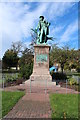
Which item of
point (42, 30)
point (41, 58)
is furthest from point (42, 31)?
point (41, 58)

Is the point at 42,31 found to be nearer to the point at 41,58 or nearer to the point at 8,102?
the point at 41,58

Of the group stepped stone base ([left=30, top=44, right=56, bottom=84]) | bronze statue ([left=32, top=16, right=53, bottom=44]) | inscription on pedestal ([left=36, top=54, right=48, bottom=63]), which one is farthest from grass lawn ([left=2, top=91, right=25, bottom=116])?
bronze statue ([left=32, top=16, right=53, bottom=44])

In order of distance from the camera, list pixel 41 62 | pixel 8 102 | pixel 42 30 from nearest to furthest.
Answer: pixel 8 102 < pixel 41 62 < pixel 42 30

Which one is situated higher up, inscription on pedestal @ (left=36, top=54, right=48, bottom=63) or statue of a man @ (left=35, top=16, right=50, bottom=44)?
statue of a man @ (left=35, top=16, right=50, bottom=44)

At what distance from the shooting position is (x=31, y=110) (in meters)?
6.28

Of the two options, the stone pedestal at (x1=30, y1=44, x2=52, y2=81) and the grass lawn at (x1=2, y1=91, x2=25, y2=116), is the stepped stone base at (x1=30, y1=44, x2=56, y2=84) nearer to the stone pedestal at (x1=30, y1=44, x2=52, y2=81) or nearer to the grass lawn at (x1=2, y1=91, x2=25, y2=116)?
the stone pedestal at (x1=30, y1=44, x2=52, y2=81)

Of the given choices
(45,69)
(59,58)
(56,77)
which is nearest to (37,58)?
(45,69)

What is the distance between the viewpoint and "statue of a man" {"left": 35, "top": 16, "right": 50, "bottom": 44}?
17.7 meters

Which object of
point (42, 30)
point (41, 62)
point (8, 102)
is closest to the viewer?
point (8, 102)

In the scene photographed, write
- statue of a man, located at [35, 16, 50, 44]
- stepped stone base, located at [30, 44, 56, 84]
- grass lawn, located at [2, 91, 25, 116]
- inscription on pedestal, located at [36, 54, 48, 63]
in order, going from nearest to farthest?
grass lawn, located at [2, 91, 25, 116], stepped stone base, located at [30, 44, 56, 84], inscription on pedestal, located at [36, 54, 48, 63], statue of a man, located at [35, 16, 50, 44]

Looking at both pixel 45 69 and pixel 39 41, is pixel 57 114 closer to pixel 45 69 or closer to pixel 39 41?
pixel 45 69

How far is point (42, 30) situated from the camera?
1781cm

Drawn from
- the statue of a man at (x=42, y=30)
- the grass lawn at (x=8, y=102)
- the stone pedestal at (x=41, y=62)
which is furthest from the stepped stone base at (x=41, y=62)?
the grass lawn at (x=8, y=102)

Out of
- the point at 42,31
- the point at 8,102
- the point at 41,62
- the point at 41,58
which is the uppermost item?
the point at 42,31
